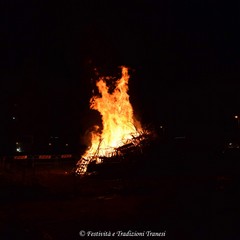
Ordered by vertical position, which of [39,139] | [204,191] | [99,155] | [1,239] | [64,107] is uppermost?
[64,107]

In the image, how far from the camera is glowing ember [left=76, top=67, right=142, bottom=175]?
92.3ft

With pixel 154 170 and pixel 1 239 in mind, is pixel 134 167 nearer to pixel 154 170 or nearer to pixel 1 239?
pixel 154 170

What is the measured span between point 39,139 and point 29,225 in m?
46.1

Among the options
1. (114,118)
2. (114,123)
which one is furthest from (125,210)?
(114,118)

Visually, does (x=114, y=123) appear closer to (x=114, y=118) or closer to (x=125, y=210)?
(x=114, y=118)

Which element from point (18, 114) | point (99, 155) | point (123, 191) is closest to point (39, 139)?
point (18, 114)

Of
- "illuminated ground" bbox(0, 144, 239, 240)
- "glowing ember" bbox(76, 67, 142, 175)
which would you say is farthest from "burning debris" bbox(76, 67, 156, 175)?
"illuminated ground" bbox(0, 144, 239, 240)

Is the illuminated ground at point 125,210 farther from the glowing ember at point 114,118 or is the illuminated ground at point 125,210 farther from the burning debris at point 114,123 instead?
the glowing ember at point 114,118

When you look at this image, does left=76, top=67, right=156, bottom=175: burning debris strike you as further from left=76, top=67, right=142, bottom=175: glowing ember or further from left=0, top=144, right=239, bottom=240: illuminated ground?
left=0, top=144, right=239, bottom=240: illuminated ground

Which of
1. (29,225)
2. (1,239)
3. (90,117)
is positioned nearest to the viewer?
(1,239)

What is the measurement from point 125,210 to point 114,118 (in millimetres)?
16151

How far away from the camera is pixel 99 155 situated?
2705 cm

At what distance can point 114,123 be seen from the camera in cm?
2850

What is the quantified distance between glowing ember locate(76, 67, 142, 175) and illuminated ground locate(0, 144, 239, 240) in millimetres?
9247
